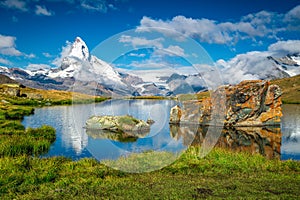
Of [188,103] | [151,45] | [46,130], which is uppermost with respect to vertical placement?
[151,45]

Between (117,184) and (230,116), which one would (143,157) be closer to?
(117,184)

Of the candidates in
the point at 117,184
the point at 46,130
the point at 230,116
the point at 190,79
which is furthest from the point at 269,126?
the point at 117,184

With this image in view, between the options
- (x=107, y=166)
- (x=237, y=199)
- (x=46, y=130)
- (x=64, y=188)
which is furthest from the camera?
(x=46, y=130)

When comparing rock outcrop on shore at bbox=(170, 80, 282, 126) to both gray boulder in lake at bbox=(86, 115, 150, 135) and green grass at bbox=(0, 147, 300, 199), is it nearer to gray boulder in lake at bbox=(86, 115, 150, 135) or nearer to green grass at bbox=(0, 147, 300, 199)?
gray boulder in lake at bbox=(86, 115, 150, 135)

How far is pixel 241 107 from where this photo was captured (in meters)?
50.5

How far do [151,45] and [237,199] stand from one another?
36.3 ft

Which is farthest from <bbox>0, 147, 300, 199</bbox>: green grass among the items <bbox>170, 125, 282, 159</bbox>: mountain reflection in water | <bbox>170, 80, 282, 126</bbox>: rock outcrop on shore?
<bbox>170, 80, 282, 126</bbox>: rock outcrop on shore

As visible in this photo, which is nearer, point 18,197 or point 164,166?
point 18,197

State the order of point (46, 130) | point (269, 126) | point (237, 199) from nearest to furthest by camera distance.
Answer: point (237, 199) → point (46, 130) → point (269, 126)

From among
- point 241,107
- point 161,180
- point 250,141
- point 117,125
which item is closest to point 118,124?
point 117,125

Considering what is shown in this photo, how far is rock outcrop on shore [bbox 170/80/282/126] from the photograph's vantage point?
1976 inches

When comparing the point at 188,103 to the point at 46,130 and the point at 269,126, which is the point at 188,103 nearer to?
the point at 269,126

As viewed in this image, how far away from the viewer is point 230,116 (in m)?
50.3

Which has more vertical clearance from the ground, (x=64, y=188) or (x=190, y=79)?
(x=190, y=79)
